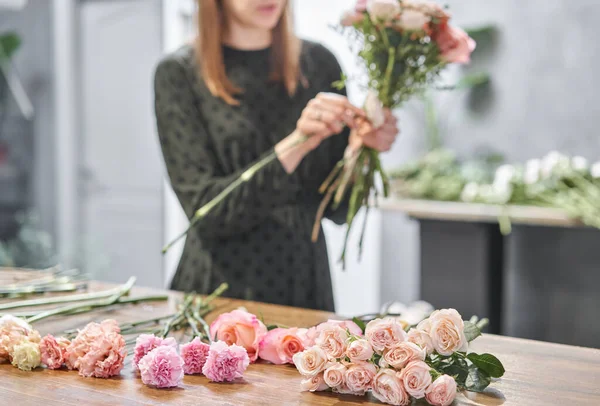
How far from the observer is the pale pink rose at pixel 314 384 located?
1098 mm

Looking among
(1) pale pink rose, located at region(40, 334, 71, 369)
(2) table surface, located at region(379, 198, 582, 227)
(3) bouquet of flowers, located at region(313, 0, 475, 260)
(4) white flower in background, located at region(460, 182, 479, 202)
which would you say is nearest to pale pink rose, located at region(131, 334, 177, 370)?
(1) pale pink rose, located at region(40, 334, 71, 369)

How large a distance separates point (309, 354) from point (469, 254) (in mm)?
3042

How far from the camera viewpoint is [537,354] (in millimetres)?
1320

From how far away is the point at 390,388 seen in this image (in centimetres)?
104

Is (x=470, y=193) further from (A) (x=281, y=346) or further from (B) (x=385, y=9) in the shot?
(A) (x=281, y=346)

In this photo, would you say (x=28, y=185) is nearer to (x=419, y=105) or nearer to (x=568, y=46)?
(x=419, y=105)

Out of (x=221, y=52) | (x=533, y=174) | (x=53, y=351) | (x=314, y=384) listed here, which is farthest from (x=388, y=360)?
(x=533, y=174)

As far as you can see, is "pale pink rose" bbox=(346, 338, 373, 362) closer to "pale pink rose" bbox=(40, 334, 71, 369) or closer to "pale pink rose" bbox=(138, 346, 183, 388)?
"pale pink rose" bbox=(138, 346, 183, 388)

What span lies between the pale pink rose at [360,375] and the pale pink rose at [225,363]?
0.18 m

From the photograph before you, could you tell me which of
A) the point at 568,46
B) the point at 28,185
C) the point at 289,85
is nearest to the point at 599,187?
the point at 568,46

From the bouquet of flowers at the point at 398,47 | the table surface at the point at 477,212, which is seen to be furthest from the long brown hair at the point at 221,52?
the table surface at the point at 477,212

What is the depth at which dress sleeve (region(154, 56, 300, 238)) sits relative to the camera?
1.94 metres

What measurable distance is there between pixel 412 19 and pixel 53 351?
3.33ft

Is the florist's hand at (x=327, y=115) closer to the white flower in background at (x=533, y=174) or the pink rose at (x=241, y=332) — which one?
the pink rose at (x=241, y=332)
